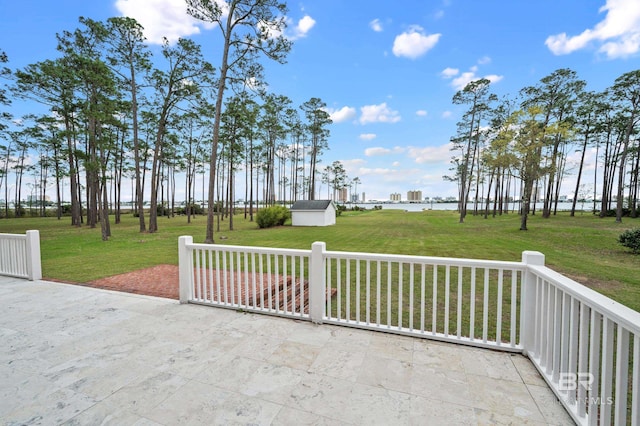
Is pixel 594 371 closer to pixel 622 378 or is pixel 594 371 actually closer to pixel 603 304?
pixel 622 378

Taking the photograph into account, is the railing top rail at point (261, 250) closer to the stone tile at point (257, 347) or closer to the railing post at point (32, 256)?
the stone tile at point (257, 347)

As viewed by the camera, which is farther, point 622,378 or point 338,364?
point 338,364

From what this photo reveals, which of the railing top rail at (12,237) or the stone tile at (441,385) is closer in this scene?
the stone tile at (441,385)

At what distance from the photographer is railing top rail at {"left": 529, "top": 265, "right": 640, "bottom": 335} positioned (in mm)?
1226

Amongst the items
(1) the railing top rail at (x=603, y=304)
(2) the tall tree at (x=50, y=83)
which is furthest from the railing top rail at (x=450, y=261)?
(2) the tall tree at (x=50, y=83)

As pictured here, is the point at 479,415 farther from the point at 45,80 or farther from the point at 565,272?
the point at 45,80

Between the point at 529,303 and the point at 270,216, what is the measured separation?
59.0 feet

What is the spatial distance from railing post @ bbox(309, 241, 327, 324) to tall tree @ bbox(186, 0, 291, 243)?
8882 millimetres

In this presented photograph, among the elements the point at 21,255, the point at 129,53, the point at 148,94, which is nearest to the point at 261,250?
the point at 21,255

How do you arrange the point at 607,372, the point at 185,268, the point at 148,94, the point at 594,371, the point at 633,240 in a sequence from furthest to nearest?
the point at 148,94 → the point at 633,240 → the point at 185,268 → the point at 594,371 → the point at 607,372

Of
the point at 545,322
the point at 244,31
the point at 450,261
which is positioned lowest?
the point at 545,322

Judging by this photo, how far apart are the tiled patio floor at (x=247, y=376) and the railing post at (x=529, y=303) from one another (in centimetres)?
16

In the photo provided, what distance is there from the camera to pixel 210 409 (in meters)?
1.74

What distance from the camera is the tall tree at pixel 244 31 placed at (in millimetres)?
9500
